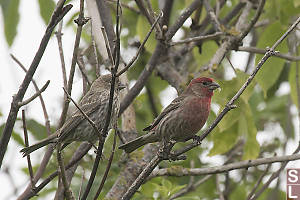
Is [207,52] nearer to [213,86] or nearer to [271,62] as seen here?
[213,86]

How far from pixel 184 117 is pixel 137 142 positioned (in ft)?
1.88

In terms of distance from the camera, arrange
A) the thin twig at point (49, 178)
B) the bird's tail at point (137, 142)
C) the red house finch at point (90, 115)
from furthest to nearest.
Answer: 1. the red house finch at point (90, 115)
2. the bird's tail at point (137, 142)
3. the thin twig at point (49, 178)

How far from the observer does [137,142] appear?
5629 mm

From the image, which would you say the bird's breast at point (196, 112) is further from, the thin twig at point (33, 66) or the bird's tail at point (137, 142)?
the thin twig at point (33, 66)

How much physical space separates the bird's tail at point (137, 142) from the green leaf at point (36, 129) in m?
0.97

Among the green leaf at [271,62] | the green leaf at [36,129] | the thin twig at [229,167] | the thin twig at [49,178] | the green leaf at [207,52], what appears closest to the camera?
the thin twig at [49,178]

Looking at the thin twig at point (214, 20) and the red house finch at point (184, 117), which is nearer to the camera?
the red house finch at point (184, 117)

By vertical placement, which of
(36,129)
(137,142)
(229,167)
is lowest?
(229,167)

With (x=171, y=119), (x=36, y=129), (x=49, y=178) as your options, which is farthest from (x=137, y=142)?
(x=49, y=178)

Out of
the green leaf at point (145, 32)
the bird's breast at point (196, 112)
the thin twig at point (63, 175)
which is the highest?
the green leaf at point (145, 32)

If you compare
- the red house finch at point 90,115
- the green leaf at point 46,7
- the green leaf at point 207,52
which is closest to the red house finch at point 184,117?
the red house finch at point 90,115

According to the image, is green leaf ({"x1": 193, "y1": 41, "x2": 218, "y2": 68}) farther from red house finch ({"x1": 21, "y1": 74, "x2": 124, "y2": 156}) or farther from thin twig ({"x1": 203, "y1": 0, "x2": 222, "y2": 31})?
red house finch ({"x1": 21, "y1": 74, "x2": 124, "y2": 156})

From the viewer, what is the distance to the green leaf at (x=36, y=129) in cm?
591

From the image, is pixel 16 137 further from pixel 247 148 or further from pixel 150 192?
pixel 247 148
